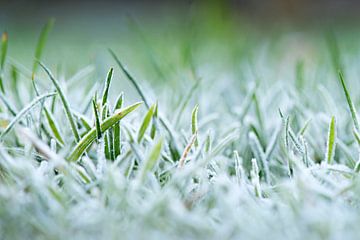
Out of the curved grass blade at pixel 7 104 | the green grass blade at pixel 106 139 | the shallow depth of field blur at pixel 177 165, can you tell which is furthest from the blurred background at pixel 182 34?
the green grass blade at pixel 106 139

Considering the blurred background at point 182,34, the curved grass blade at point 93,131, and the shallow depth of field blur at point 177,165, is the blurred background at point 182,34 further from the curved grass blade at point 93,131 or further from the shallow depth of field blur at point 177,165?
the curved grass blade at point 93,131

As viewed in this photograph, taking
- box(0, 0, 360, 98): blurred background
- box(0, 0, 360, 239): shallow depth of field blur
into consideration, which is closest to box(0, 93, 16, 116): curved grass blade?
box(0, 0, 360, 239): shallow depth of field blur

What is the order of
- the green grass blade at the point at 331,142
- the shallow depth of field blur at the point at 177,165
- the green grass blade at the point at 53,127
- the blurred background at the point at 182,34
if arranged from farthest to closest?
the blurred background at the point at 182,34 < the green grass blade at the point at 53,127 < the green grass blade at the point at 331,142 < the shallow depth of field blur at the point at 177,165

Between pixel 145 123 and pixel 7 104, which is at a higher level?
Result: pixel 7 104

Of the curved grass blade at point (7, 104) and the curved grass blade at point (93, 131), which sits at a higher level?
the curved grass blade at point (7, 104)

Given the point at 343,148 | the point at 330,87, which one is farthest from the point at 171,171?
the point at 330,87

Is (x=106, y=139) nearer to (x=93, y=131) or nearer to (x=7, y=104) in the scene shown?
Answer: (x=93, y=131)

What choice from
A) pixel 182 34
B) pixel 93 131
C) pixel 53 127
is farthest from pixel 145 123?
pixel 182 34

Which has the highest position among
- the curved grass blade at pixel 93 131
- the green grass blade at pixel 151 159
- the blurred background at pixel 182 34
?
the curved grass blade at pixel 93 131

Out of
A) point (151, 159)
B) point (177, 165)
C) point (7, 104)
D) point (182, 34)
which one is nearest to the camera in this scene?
point (151, 159)

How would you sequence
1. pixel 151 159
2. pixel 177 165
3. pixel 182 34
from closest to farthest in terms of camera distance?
pixel 151 159 → pixel 177 165 → pixel 182 34

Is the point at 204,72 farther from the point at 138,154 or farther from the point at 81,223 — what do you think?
the point at 81,223
